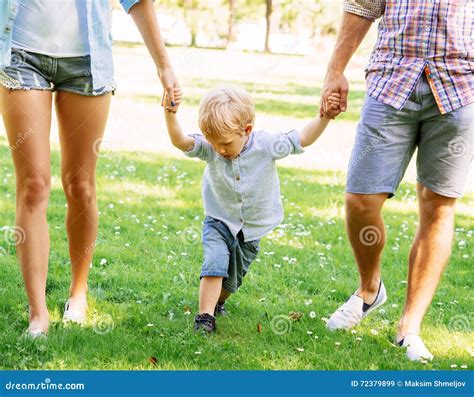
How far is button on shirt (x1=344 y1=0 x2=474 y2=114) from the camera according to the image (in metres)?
3.75

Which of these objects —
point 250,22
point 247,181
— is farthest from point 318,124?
point 250,22

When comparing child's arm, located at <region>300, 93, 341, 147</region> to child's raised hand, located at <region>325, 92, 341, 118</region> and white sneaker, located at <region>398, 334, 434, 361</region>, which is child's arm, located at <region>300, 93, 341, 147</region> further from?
white sneaker, located at <region>398, 334, 434, 361</region>

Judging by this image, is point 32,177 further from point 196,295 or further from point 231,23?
point 231,23

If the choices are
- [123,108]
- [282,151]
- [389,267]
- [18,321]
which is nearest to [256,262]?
[389,267]

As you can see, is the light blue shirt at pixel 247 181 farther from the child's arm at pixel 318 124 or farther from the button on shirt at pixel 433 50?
the button on shirt at pixel 433 50

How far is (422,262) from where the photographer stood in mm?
4043

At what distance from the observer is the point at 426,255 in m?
4.04

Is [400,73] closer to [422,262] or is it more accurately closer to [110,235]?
Answer: [422,262]

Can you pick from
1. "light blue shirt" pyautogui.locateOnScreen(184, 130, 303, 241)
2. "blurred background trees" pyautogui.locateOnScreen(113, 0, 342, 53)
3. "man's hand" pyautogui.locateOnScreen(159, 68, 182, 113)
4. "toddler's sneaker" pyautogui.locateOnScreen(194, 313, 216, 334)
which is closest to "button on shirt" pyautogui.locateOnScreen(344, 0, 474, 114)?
"light blue shirt" pyautogui.locateOnScreen(184, 130, 303, 241)

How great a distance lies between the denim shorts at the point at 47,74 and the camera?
3719mm

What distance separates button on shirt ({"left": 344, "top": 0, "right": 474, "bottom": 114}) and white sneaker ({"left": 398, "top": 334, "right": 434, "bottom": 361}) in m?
1.12

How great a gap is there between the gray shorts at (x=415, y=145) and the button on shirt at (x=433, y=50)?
0.05 meters

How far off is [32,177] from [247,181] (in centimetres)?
106

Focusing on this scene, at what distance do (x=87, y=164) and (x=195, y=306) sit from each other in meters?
1.05
